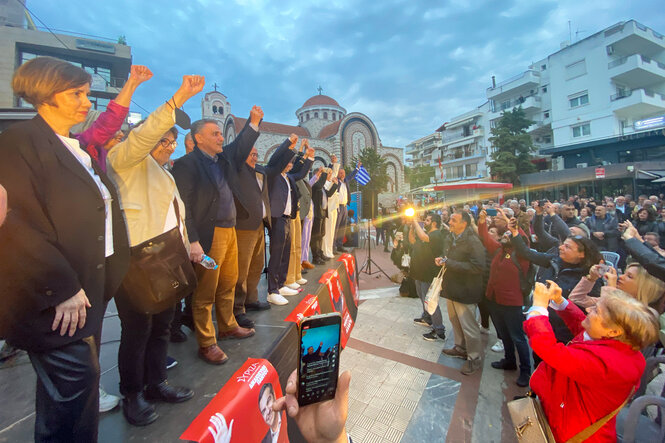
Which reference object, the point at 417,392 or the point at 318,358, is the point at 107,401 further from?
the point at 417,392

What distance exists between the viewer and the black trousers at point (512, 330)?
3.48 metres

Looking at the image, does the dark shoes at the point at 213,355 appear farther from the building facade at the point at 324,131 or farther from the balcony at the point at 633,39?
the balcony at the point at 633,39

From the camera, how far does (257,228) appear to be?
123 inches

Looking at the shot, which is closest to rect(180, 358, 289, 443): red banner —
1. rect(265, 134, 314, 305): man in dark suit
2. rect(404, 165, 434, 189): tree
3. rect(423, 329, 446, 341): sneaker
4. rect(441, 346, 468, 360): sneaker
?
rect(265, 134, 314, 305): man in dark suit

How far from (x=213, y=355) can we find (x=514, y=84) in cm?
4525

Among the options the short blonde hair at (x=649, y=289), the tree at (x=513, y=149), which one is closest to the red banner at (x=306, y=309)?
the short blonde hair at (x=649, y=289)

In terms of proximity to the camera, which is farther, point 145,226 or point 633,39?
point 633,39

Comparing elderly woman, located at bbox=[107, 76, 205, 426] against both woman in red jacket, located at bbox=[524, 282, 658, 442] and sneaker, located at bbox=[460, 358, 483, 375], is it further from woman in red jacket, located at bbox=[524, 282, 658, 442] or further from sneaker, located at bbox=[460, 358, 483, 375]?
sneaker, located at bbox=[460, 358, 483, 375]

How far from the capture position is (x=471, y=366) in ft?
12.3

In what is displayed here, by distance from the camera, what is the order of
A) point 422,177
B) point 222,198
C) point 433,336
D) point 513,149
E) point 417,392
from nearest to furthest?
point 222,198 → point 417,392 → point 433,336 → point 513,149 → point 422,177

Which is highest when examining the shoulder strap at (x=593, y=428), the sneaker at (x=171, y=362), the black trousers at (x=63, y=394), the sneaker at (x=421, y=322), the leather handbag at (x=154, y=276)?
the leather handbag at (x=154, y=276)

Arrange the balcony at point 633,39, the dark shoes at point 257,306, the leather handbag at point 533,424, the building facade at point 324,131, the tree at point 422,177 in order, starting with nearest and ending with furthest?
the leather handbag at point 533,424
the dark shoes at point 257,306
the balcony at point 633,39
the building facade at point 324,131
the tree at point 422,177

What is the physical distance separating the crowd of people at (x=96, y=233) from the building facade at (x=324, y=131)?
3655cm

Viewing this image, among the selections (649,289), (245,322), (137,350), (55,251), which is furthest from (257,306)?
(649,289)
